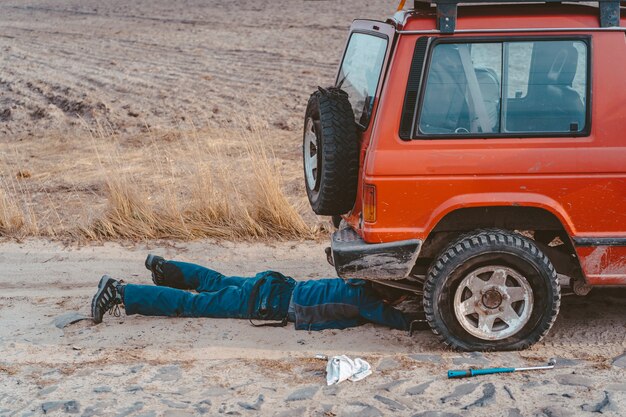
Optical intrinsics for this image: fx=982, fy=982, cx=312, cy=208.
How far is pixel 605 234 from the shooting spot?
18.5ft

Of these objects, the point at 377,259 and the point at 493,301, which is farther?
the point at 493,301

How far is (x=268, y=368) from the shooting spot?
567 centimetres

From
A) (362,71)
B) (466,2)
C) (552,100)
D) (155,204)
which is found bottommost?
(155,204)

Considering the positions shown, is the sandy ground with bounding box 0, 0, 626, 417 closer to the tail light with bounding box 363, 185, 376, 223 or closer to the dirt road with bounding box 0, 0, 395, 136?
the dirt road with bounding box 0, 0, 395, 136

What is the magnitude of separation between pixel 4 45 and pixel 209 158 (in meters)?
11.9

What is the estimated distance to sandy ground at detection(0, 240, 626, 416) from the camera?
513 cm

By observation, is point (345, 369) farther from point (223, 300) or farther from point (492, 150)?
point (492, 150)

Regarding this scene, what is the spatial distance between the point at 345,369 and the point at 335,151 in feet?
4.11

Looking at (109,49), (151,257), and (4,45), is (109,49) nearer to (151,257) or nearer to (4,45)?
(4,45)

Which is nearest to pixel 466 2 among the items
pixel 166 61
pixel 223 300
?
pixel 223 300

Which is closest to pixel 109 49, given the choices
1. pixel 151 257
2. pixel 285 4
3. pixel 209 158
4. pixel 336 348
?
pixel 285 4

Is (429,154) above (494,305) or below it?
above

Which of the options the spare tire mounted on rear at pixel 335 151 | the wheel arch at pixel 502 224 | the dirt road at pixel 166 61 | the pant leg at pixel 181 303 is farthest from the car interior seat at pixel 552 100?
the dirt road at pixel 166 61

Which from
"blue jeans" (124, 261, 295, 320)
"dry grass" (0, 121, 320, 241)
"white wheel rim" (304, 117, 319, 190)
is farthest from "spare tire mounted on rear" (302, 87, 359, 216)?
"dry grass" (0, 121, 320, 241)
